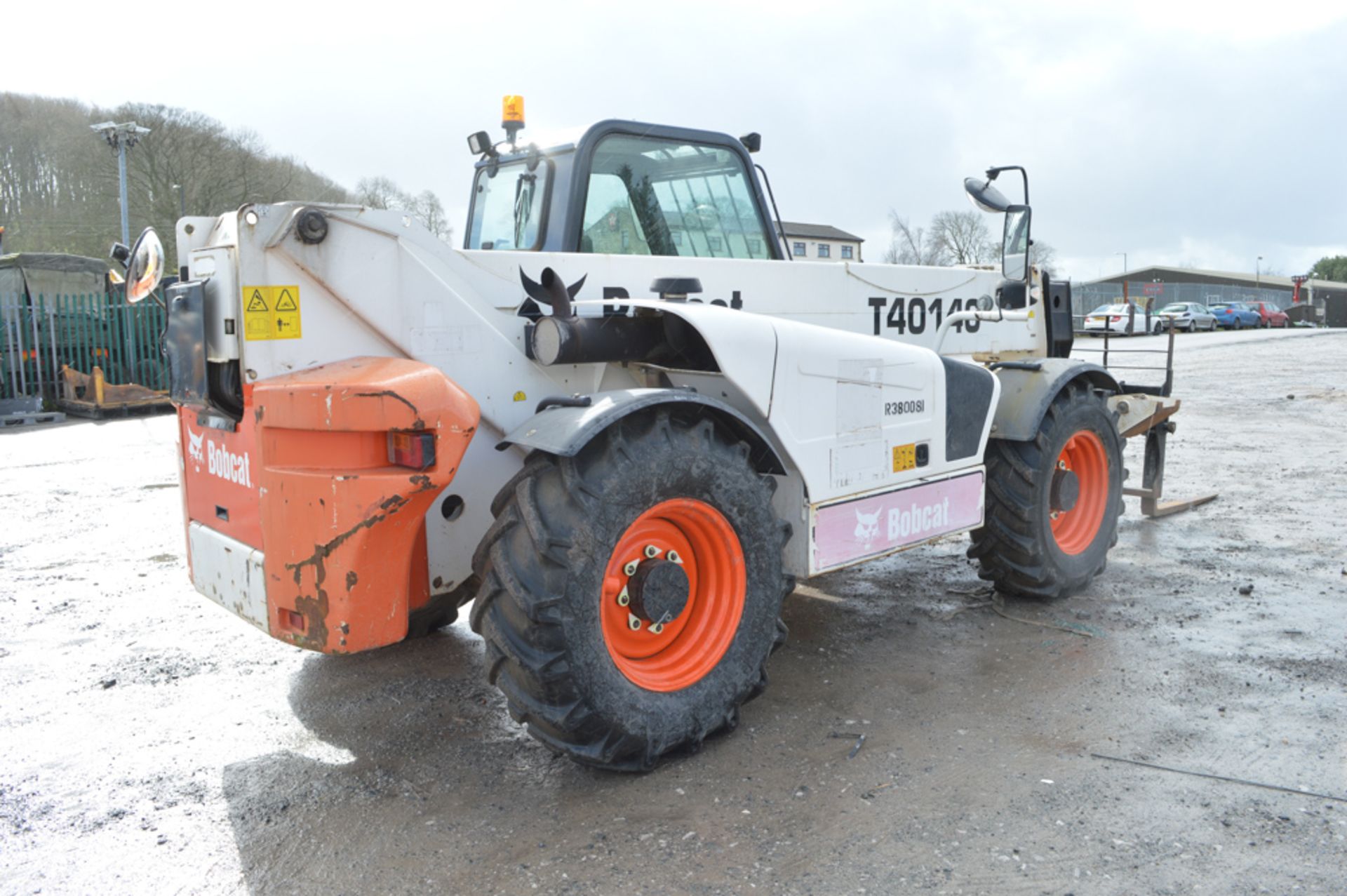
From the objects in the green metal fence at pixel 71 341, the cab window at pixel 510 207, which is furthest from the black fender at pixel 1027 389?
the green metal fence at pixel 71 341

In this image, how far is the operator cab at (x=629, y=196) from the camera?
468 cm

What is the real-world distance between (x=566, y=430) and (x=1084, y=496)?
3.83 m

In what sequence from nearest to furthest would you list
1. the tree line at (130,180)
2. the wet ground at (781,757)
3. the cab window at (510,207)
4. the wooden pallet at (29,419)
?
the wet ground at (781,757) → the cab window at (510,207) → the wooden pallet at (29,419) → the tree line at (130,180)

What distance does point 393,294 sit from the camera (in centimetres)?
374

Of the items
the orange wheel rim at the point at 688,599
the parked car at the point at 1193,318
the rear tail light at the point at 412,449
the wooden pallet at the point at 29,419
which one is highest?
the parked car at the point at 1193,318

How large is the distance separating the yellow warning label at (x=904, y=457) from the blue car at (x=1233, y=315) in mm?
46127

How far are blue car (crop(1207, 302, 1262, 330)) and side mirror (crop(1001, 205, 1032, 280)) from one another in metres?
44.6

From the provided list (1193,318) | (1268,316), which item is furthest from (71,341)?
(1268,316)

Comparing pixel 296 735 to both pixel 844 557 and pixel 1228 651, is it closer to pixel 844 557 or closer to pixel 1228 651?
pixel 844 557

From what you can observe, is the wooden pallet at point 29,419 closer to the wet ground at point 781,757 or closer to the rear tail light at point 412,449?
the wet ground at point 781,757

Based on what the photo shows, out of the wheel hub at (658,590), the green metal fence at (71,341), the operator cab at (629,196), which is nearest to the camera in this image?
the wheel hub at (658,590)

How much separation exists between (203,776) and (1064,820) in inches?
116

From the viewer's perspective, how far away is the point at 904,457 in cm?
458

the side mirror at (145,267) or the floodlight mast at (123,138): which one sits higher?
the floodlight mast at (123,138)
